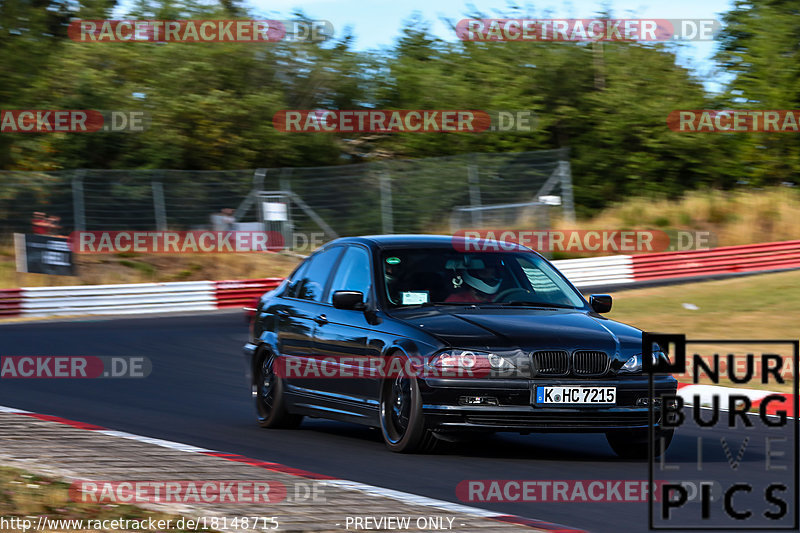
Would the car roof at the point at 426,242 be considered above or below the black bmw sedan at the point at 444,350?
above

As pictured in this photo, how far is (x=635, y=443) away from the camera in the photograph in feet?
28.0

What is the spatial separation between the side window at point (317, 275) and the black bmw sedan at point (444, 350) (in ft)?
0.04

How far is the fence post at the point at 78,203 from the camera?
27234mm

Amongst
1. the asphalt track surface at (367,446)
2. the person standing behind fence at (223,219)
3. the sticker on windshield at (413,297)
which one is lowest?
the person standing behind fence at (223,219)

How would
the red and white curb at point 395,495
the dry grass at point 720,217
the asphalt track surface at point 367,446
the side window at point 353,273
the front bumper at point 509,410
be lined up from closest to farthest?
the red and white curb at point 395,495 → the asphalt track surface at point 367,446 → the front bumper at point 509,410 → the side window at point 353,273 → the dry grass at point 720,217

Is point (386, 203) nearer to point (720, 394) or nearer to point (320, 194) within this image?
point (320, 194)

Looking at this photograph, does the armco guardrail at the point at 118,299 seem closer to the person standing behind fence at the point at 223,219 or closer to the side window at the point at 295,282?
the person standing behind fence at the point at 223,219

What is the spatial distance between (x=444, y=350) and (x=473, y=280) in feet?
3.89

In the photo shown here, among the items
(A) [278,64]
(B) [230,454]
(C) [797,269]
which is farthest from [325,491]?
(A) [278,64]

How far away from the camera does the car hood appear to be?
8055 mm

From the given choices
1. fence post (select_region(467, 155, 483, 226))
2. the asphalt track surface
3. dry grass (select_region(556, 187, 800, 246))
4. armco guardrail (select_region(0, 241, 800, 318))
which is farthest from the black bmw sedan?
dry grass (select_region(556, 187, 800, 246))

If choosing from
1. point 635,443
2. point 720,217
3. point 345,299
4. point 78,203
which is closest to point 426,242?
point 345,299

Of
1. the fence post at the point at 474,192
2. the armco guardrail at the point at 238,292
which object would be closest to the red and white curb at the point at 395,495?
the armco guardrail at the point at 238,292

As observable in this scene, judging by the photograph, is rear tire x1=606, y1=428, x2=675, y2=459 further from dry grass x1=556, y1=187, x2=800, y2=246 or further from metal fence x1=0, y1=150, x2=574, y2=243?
dry grass x1=556, y1=187, x2=800, y2=246
